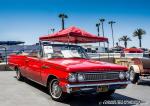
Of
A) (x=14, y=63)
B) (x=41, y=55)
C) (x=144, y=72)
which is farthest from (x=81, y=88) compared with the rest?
(x=14, y=63)

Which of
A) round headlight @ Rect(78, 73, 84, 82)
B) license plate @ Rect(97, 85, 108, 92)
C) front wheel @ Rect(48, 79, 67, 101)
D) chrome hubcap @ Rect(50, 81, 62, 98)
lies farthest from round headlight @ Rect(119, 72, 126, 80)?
chrome hubcap @ Rect(50, 81, 62, 98)

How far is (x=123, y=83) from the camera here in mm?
7082

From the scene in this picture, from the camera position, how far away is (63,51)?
8.40 metres

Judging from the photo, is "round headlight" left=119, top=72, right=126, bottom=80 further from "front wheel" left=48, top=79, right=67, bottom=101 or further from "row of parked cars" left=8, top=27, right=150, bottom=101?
"front wheel" left=48, top=79, right=67, bottom=101

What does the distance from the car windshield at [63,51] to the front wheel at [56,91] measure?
1011 mm

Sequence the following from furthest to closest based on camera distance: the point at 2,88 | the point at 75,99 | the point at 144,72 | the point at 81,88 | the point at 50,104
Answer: the point at 144,72, the point at 2,88, the point at 75,99, the point at 50,104, the point at 81,88

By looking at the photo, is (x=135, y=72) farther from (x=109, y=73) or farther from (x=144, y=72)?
(x=109, y=73)

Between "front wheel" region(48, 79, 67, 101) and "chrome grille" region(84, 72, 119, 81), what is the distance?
87 centimetres

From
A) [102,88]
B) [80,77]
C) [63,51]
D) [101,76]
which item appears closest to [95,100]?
[102,88]

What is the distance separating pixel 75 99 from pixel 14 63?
4766 mm

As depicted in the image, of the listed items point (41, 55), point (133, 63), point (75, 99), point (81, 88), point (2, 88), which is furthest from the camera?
point (133, 63)

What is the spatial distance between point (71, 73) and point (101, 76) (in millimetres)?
835

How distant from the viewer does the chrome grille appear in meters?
6.57

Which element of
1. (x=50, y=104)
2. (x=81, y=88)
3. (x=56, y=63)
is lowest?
(x=50, y=104)
